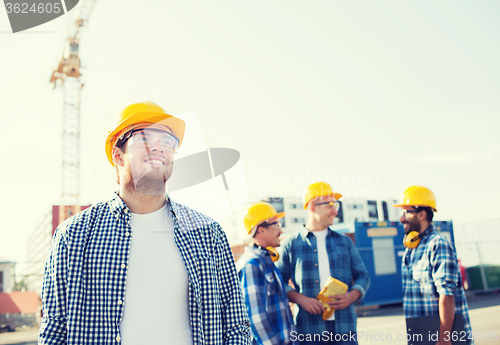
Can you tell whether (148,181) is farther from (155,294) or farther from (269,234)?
(269,234)

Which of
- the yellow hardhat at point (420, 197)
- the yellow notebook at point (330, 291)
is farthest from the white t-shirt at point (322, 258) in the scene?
the yellow hardhat at point (420, 197)

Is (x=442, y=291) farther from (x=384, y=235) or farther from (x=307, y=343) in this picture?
(x=384, y=235)

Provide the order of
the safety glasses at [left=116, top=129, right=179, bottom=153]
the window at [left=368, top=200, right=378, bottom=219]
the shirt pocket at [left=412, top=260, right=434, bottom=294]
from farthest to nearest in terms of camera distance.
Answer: the window at [left=368, top=200, right=378, bottom=219], the shirt pocket at [left=412, top=260, right=434, bottom=294], the safety glasses at [left=116, top=129, right=179, bottom=153]

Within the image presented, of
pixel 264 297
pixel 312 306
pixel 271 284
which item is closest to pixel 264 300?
pixel 264 297

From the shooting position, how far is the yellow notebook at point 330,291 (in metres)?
3.65

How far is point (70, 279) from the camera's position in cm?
177

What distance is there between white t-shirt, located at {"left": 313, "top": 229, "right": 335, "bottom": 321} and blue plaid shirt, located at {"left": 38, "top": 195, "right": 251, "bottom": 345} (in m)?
2.08

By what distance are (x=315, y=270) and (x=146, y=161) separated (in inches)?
98.8

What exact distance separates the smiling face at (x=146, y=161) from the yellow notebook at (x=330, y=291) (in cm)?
222

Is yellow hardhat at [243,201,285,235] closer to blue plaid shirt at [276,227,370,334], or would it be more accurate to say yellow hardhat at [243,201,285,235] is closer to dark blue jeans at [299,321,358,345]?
blue plaid shirt at [276,227,370,334]

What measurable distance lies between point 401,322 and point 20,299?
41.7ft

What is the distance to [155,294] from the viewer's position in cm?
184

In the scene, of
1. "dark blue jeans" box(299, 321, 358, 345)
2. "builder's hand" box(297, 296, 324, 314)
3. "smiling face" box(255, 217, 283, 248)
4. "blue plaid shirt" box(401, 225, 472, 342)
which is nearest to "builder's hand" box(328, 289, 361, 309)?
"builder's hand" box(297, 296, 324, 314)

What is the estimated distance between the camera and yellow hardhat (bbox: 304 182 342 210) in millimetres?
4379
